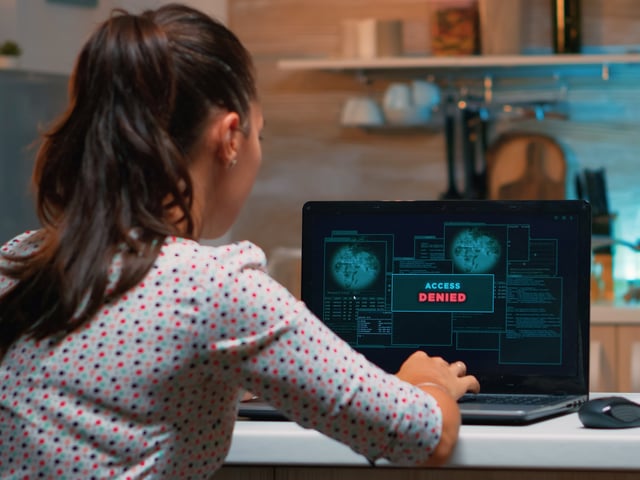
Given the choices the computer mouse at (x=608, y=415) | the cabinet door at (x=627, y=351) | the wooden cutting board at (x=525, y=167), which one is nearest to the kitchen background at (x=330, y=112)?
the wooden cutting board at (x=525, y=167)

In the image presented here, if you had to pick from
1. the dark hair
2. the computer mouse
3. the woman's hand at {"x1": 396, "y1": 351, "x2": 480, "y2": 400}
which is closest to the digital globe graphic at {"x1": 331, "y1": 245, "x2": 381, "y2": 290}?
the woman's hand at {"x1": 396, "y1": 351, "x2": 480, "y2": 400}

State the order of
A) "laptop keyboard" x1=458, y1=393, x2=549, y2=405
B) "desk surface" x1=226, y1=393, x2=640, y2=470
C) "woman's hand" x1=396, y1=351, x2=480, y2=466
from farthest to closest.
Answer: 1. "laptop keyboard" x1=458, y1=393, x2=549, y2=405
2. "desk surface" x1=226, y1=393, x2=640, y2=470
3. "woman's hand" x1=396, y1=351, x2=480, y2=466

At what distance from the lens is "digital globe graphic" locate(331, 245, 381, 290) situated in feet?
4.86

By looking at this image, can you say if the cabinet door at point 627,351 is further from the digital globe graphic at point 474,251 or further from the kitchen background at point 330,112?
the digital globe graphic at point 474,251

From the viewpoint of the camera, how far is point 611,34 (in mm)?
3527

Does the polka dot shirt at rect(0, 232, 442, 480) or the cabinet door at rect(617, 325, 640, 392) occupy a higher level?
the polka dot shirt at rect(0, 232, 442, 480)

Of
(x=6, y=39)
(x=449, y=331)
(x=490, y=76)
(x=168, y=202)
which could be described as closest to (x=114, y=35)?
(x=168, y=202)

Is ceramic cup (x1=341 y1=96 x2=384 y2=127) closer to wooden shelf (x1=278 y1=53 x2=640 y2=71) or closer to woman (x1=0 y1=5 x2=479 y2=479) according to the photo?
wooden shelf (x1=278 y1=53 x2=640 y2=71)

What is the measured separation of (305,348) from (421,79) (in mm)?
2764

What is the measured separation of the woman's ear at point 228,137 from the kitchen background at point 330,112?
7.76ft

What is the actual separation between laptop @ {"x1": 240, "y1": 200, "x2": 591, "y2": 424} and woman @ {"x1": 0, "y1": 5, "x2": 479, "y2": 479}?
0.43m

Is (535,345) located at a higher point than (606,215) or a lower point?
higher

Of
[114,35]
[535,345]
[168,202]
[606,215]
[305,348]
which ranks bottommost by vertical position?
[606,215]

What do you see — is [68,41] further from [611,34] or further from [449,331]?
[449,331]
